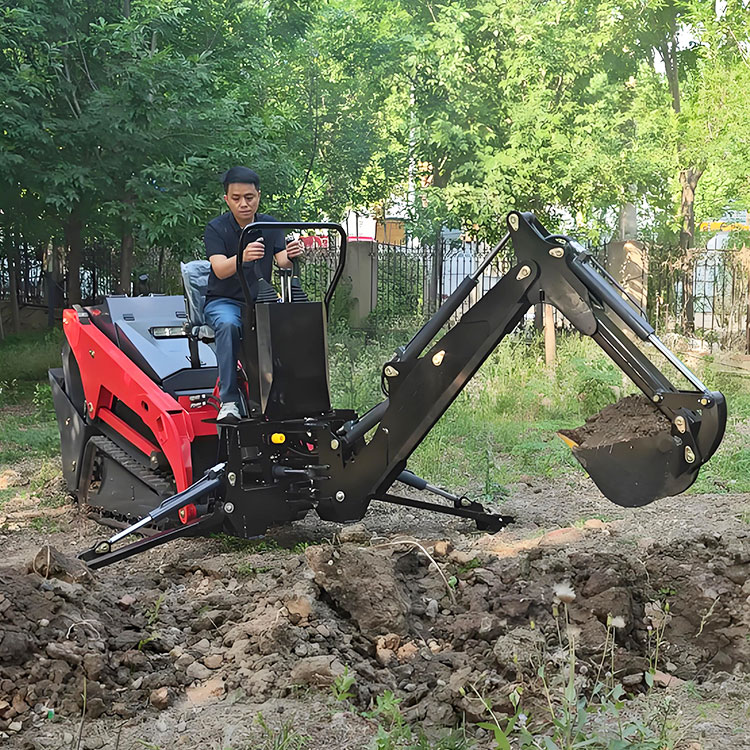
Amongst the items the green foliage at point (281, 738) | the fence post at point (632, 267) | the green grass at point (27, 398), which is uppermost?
the fence post at point (632, 267)

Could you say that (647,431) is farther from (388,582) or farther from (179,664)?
(179,664)

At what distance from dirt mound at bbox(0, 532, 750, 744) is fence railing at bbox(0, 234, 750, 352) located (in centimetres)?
820

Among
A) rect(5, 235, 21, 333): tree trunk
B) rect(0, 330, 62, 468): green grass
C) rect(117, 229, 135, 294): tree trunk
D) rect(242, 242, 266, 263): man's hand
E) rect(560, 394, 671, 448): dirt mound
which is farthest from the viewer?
rect(5, 235, 21, 333): tree trunk

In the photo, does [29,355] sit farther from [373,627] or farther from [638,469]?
[638,469]

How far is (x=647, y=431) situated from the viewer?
4457 mm

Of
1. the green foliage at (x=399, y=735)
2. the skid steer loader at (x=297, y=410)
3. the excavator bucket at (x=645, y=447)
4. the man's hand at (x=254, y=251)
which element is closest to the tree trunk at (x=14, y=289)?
the skid steer loader at (x=297, y=410)

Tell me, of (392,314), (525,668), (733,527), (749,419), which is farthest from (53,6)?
(525,668)

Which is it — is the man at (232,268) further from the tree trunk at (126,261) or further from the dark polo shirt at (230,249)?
the tree trunk at (126,261)

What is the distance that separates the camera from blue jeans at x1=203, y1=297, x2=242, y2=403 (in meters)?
5.56

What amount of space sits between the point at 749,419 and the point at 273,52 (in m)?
11.9

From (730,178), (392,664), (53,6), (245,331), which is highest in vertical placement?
(53,6)

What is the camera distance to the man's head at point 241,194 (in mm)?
5752

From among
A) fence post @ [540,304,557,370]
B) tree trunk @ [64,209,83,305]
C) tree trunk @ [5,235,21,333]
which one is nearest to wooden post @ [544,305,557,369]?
fence post @ [540,304,557,370]

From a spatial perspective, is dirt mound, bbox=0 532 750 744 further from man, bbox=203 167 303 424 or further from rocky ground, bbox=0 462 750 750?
man, bbox=203 167 303 424
